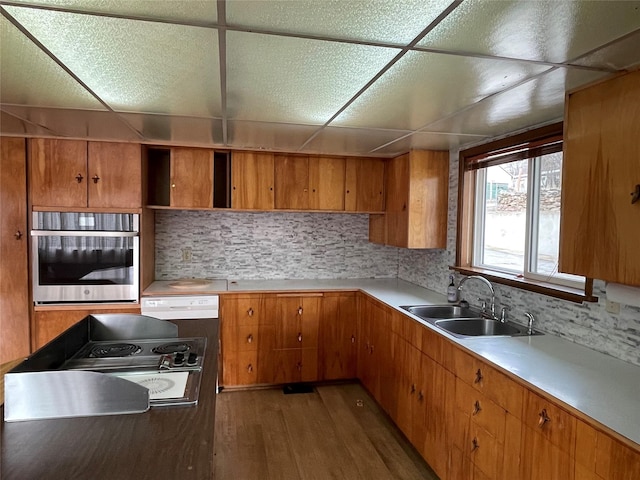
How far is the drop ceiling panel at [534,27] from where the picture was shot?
44.3 inches

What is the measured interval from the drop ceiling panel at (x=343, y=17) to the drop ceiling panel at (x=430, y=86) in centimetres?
22

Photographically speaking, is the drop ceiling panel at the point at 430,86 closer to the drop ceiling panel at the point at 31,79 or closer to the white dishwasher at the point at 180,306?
the drop ceiling panel at the point at 31,79

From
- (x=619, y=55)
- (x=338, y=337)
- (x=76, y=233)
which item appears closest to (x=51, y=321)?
(x=76, y=233)

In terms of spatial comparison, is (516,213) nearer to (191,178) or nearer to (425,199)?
(425,199)

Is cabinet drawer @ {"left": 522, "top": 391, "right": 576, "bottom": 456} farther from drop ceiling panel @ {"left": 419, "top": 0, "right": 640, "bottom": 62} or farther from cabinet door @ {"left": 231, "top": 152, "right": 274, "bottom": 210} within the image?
cabinet door @ {"left": 231, "top": 152, "right": 274, "bottom": 210}

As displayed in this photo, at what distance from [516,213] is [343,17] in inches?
81.4

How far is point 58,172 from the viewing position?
10.4 ft

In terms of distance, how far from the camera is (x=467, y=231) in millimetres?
3219

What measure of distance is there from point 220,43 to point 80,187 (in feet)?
7.85

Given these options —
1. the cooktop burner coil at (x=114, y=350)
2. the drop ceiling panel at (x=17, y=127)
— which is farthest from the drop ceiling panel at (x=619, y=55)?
the drop ceiling panel at (x=17, y=127)

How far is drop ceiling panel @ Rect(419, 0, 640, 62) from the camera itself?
1126 mm

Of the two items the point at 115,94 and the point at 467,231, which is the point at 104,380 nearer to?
the point at 115,94

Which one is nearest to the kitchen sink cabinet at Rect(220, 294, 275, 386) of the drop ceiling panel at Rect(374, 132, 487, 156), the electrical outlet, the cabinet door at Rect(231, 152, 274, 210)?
the cabinet door at Rect(231, 152, 274, 210)

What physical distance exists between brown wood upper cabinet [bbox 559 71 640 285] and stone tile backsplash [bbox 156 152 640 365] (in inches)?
64.2
